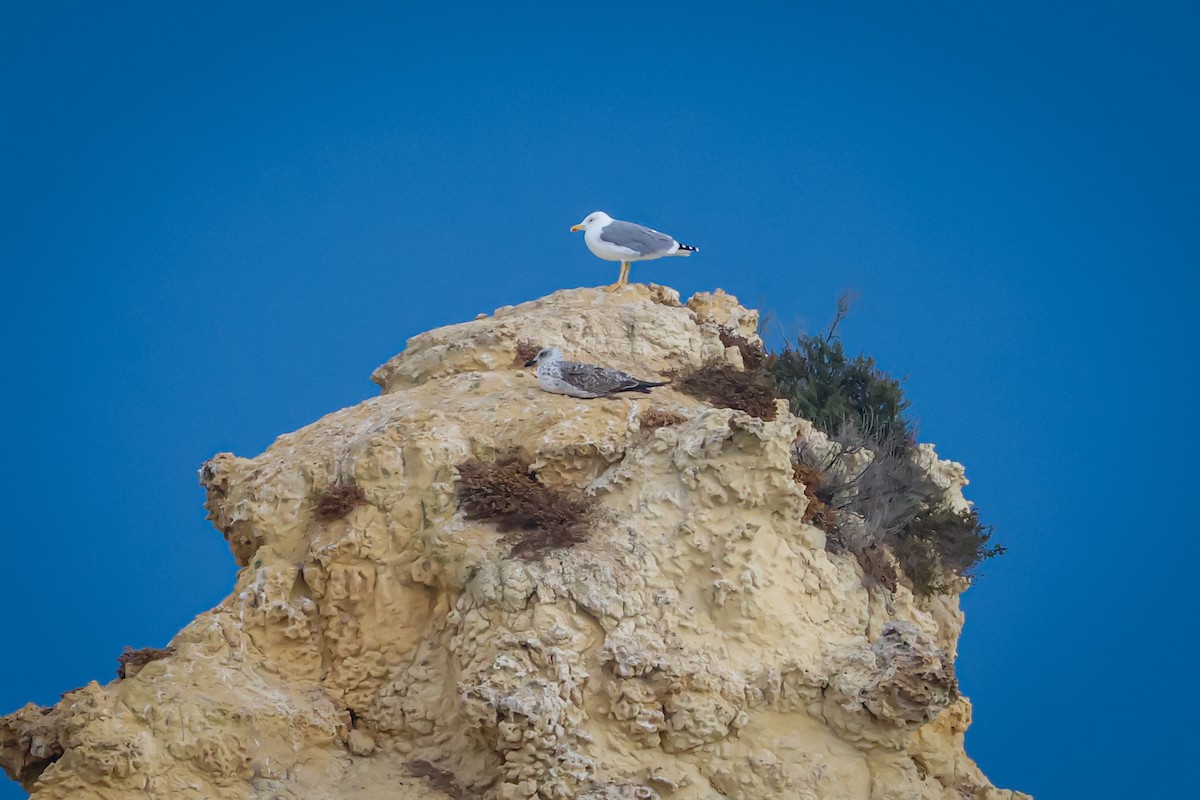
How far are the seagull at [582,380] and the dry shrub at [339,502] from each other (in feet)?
6.83

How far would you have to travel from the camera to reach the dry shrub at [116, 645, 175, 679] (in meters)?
11.4

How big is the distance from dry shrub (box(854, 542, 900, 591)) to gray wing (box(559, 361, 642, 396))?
272 centimetres

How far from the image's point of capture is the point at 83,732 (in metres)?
10.6

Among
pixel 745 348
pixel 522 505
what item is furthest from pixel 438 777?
pixel 745 348

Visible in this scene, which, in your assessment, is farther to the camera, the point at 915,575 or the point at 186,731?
the point at 915,575

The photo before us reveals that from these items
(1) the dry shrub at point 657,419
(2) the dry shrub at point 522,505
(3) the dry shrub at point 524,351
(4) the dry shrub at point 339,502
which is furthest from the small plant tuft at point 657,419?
(4) the dry shrub at point 339,502

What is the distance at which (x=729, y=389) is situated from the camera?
14.0 meters

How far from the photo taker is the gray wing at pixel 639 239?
15180 mm

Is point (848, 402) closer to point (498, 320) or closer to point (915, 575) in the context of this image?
point (915, 575)

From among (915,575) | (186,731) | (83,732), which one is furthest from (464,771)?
(915,575)

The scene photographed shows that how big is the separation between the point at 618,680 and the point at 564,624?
65cm

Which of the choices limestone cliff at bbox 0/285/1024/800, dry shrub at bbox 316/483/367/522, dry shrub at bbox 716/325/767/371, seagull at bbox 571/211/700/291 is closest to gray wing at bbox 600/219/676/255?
seagull at bbox 571/211/700/291

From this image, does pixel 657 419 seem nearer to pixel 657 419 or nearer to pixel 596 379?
pixel 657 419

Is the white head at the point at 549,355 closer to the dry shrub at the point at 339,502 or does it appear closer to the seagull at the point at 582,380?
the seagull at the point at 582,380
